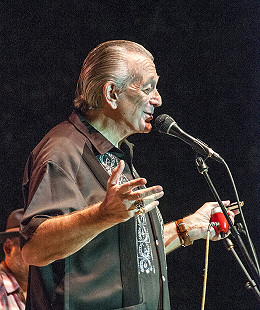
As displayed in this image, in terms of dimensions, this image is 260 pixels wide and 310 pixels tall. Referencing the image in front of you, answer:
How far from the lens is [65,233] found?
57.0 inches

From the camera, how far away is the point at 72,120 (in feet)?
6.32

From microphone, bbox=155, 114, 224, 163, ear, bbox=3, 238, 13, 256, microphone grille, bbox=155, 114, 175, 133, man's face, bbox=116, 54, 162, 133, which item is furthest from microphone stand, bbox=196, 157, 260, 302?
ear, bbox=3, 238, 13, 256

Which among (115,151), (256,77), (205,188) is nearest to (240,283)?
(205,188)

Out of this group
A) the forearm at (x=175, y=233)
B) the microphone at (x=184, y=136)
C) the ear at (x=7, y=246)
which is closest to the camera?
the microphone at (x=184, y=136)

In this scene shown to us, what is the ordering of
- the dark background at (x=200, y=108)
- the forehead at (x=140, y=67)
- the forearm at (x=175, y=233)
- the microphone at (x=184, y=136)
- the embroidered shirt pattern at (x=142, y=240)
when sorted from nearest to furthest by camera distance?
the embroidered shirt pattern at (x=142, y=240) → the microphone at (x=184, y=136) → the forehead at (x=140, y=67) → the forearm at (x=175, y=233) → the dark background at (x=200, y=108)

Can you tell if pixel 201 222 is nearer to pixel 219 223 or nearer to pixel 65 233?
pixel 219 223

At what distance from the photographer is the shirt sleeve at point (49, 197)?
1.52 meters

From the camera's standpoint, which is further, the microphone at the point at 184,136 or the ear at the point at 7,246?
the ear at the point at 7,246

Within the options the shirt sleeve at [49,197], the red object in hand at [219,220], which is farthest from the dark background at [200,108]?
the shirt sleeve at [49,197]

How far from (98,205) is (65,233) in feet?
0.46

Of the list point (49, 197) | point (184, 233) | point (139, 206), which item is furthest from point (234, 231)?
point (49, 197)

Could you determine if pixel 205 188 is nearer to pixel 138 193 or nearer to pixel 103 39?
pixel 103 39

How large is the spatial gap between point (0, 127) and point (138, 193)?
68.0 inches

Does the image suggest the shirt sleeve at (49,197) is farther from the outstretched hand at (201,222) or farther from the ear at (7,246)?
the ear at (7,246)
